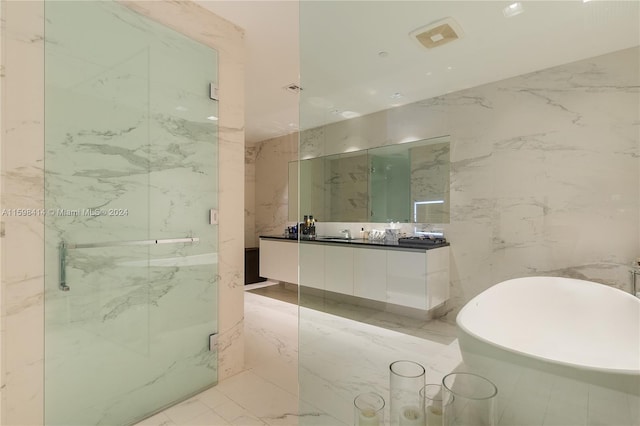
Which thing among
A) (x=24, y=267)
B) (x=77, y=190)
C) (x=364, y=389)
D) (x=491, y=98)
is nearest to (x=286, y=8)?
(x=491, y=98)

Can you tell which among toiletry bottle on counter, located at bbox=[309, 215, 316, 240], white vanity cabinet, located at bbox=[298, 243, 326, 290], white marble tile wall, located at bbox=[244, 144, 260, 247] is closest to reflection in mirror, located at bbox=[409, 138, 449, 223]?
toiletry bottle on counter, located at bbox=[309, 215, 316, 240]

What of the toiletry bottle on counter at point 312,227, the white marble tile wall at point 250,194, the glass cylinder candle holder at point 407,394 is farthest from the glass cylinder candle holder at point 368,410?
the white marble tile wall at point 250,194

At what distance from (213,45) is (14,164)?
54.1 inches

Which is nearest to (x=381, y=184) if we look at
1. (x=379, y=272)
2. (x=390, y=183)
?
(x=390, y=183)

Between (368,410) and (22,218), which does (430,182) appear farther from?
(22,218)

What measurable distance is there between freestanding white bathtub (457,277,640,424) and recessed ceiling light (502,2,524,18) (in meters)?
1.17

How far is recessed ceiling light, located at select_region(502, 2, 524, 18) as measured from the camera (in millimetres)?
1373

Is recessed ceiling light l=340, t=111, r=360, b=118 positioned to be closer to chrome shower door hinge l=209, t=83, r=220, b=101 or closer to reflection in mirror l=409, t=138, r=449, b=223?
reflection in mirror l=409, t=138, r=449, b=223

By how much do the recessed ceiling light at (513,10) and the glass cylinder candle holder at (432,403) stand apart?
169 cm

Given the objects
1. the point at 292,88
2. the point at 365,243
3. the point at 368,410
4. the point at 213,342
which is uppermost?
the point at 292,88

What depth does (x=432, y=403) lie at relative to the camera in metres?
1.44

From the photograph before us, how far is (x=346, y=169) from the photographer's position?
2.34 meters

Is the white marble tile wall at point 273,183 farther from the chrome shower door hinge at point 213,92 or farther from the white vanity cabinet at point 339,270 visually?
the chrome shower door hinge at point 213,92

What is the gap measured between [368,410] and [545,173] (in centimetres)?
140
